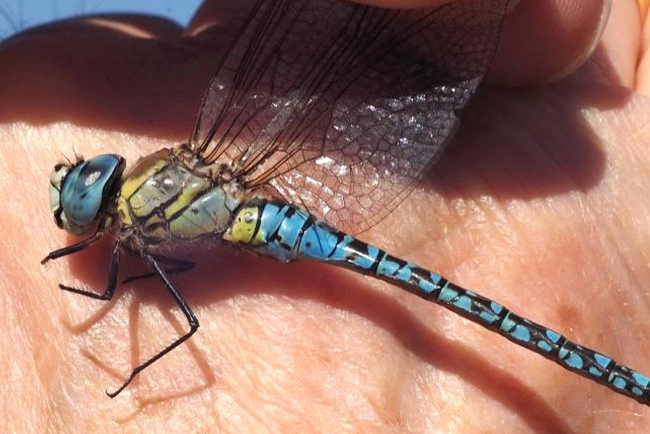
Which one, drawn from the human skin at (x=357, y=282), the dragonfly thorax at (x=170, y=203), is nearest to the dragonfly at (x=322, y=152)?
the dragonfly thorax at (x=170, y=203)

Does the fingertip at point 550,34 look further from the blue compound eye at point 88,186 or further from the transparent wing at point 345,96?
the blue compound eye at point 88,186

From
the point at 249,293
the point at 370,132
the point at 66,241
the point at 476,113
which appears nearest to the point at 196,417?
the point at 249,293

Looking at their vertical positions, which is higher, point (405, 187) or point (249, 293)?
point (405, 187)

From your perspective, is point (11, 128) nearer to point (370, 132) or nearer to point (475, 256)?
point (370, 132)

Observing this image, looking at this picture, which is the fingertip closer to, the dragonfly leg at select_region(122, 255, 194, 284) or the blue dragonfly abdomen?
the blue dragonfly abdomen

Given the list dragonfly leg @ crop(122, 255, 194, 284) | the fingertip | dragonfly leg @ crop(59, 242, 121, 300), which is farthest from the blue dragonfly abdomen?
the fingertip

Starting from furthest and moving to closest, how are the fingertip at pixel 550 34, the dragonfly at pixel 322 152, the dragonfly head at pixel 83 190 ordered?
1. the fingertip at pixel 550 34
2. the dragonfly at pixel 322 152
3. the dragonfly head at pixel 83 190

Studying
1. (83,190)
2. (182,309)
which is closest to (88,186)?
(83,190)
